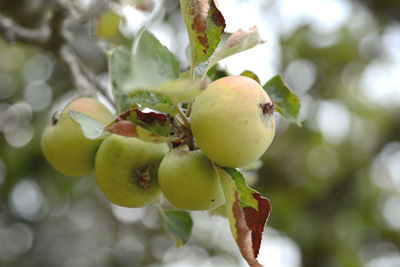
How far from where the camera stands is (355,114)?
3.86m

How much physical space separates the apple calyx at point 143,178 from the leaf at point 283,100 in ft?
1.15

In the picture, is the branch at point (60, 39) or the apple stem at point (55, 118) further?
the branch at point (60, 39)

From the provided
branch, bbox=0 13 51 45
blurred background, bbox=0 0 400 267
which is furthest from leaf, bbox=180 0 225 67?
blurred background, bbox=0 0 400 267

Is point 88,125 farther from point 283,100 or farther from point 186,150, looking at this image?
point 283,100

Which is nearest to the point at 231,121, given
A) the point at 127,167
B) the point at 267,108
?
the point at 267,108

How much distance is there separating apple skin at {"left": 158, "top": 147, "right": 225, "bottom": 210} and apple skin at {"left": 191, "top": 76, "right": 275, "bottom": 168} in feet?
0.18

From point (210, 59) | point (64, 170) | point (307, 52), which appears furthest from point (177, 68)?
point (307, 52)

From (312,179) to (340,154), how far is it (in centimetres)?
38

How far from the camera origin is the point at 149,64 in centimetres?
63

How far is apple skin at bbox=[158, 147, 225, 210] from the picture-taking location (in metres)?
0.76

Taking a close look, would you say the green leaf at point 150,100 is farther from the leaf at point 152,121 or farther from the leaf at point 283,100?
the leaf at point 283,100

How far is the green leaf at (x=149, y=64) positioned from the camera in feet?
1.84

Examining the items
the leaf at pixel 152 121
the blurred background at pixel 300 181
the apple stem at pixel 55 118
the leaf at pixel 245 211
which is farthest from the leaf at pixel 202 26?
the blurred background at pixel 300 181

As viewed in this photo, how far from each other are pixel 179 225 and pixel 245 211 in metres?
0.37
